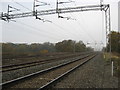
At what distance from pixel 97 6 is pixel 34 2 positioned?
23.3 feet

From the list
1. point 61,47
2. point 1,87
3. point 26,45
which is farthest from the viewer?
point 61,47

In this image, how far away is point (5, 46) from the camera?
5147 centimetres

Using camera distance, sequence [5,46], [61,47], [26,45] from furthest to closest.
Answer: [61,47], [26,45], [5,46]

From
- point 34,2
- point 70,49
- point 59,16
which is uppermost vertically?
point 34,2

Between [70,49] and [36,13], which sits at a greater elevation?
[36,13]

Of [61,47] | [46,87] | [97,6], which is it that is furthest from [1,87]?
[61,47]

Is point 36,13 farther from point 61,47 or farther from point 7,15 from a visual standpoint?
point 61,47

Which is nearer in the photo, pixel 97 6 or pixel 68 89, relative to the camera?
pixel 68 89

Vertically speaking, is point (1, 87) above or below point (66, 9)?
below

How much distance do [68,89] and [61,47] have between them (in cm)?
8177

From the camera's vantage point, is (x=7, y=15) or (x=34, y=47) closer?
(x=7, y=15)

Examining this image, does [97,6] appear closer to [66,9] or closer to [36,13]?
[66,9]

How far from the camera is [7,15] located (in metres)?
20.6

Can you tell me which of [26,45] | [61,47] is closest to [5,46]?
[26,45]
